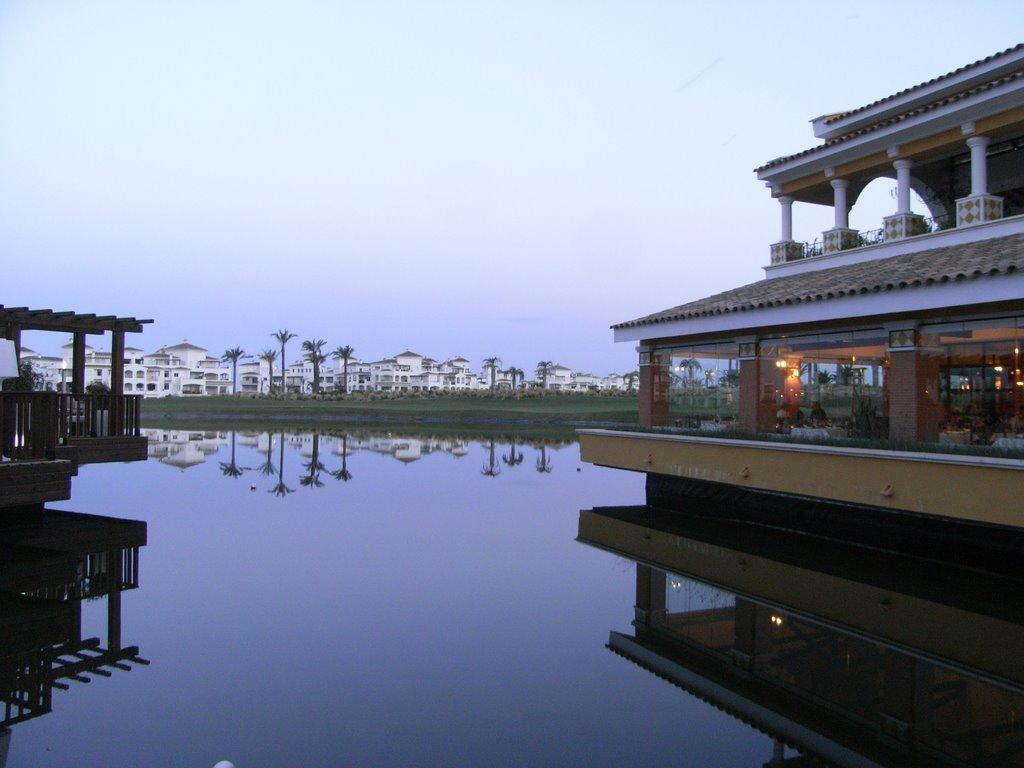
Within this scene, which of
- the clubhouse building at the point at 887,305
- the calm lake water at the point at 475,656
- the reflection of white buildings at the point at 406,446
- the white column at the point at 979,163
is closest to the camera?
the calm lake water at the point at 475,656

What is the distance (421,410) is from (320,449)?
123 feet

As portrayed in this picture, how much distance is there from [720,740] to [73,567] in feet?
32.3

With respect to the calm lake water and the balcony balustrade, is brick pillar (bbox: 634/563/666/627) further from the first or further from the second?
the balcony balustrade

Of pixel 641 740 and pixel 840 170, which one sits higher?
pixel 840 170

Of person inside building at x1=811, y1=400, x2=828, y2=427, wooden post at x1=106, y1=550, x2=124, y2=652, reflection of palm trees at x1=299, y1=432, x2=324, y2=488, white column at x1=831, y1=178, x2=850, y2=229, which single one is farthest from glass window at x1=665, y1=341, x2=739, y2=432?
wooden post at x1=106, y1=550, x2=124, y2=652

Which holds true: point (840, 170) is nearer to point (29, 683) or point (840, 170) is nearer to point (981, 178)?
point (981, 178)

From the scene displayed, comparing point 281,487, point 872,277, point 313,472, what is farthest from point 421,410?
point 872,277

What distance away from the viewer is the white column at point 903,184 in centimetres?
1897

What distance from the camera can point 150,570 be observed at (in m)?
12.8

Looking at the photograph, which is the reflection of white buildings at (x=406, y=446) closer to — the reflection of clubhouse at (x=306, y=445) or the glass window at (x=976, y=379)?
the reflection of clubhouse at (x=306, y=445)

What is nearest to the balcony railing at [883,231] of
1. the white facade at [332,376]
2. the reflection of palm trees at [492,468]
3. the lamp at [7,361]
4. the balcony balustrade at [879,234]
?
the balcony balustrade at [879,234]

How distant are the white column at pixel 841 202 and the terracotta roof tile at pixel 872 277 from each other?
1.35 metres

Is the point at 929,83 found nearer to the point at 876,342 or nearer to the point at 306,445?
the point at 876,342

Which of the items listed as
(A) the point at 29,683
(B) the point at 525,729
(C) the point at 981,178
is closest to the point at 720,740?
(B) the point at 525,729
